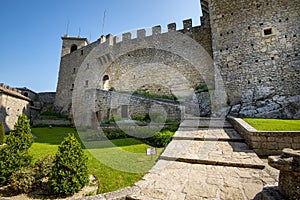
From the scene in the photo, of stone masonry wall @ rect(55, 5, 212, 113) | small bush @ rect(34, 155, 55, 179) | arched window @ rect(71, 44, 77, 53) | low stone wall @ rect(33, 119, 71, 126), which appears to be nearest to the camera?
small bush @ rect(34, 155, 55, 179)

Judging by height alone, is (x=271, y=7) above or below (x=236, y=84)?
above

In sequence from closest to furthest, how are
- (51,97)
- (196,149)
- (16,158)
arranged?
(16,158)
(196,149)
(51,97)

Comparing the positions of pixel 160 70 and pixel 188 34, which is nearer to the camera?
pixel 188 34

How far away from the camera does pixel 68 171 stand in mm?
3104

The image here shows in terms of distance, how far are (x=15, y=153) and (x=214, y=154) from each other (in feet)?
16.0

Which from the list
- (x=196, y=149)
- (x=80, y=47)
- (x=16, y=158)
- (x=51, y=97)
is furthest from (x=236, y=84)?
(x=51, y=97)

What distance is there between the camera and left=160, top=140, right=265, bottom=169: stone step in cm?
339

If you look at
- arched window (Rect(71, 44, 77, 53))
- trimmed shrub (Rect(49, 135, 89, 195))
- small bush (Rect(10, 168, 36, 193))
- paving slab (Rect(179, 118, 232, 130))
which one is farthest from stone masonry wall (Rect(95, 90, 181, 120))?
arched window (Rect(71, 44, 77, 53))

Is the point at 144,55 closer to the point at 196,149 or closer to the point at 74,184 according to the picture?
the point at 196,149

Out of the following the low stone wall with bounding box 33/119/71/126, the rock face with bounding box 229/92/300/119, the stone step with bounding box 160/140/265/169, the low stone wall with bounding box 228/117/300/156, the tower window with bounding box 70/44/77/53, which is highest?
the tower window with bounding box 70/44/77/53

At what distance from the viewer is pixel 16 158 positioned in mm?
3650

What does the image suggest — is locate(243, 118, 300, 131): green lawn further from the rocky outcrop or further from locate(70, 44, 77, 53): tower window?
locate(70, 44, 77, 53): tower window

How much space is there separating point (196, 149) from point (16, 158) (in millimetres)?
4553

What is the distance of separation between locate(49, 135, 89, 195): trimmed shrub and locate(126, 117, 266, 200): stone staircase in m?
1.29
